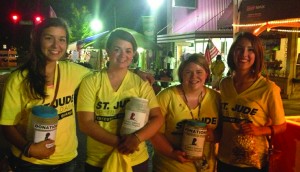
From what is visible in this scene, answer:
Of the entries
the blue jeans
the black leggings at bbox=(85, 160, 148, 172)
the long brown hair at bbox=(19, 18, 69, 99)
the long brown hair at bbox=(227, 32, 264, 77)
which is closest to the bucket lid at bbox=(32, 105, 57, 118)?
the long brown hair at bbox=(19, 18, 69, 99)

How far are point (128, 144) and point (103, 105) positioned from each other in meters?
0.42

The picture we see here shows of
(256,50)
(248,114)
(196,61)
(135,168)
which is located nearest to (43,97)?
(135,168)

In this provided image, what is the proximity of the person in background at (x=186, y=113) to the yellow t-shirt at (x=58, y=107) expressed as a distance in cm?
77

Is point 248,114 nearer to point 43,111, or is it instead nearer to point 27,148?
point 43,111

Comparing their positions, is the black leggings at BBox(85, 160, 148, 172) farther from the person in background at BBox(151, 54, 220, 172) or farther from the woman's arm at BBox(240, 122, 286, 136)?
the woman's arm at BBox(240, 122, 286, 136)

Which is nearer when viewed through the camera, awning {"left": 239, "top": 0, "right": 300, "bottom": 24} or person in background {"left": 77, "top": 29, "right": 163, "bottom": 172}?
person in background {"left": 77, "top": 29, "right": 163, "bottom": 172}

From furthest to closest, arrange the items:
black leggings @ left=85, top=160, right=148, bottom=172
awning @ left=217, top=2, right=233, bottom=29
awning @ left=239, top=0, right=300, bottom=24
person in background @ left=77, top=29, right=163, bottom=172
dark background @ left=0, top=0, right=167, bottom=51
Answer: dark background @ left=0, top=0, right=167, bottom=51
awning @ left=217, top=2, right=233, bottom=29
awning @ left=239, top=0, right=300, bottom=24
black leggings @ left=85, top=160, right=148, bottom=172
person in background @ left=77, top=29, right=163, bottom=172

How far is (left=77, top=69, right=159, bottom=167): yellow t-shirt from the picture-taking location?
2795 mm

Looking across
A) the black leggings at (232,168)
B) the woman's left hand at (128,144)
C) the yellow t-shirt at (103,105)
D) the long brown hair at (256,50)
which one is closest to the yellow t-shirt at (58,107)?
the yellow t-shirt at (103,105)

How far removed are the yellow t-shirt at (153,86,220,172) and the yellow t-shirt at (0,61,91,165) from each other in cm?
81

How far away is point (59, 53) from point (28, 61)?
27 centimetres

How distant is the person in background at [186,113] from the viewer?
3049 millimetres

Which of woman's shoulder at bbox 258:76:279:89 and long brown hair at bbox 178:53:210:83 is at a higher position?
long brown hair at bbox 178:53:210:83

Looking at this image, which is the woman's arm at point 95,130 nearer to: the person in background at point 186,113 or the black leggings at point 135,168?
the black leggings at point 135,168
